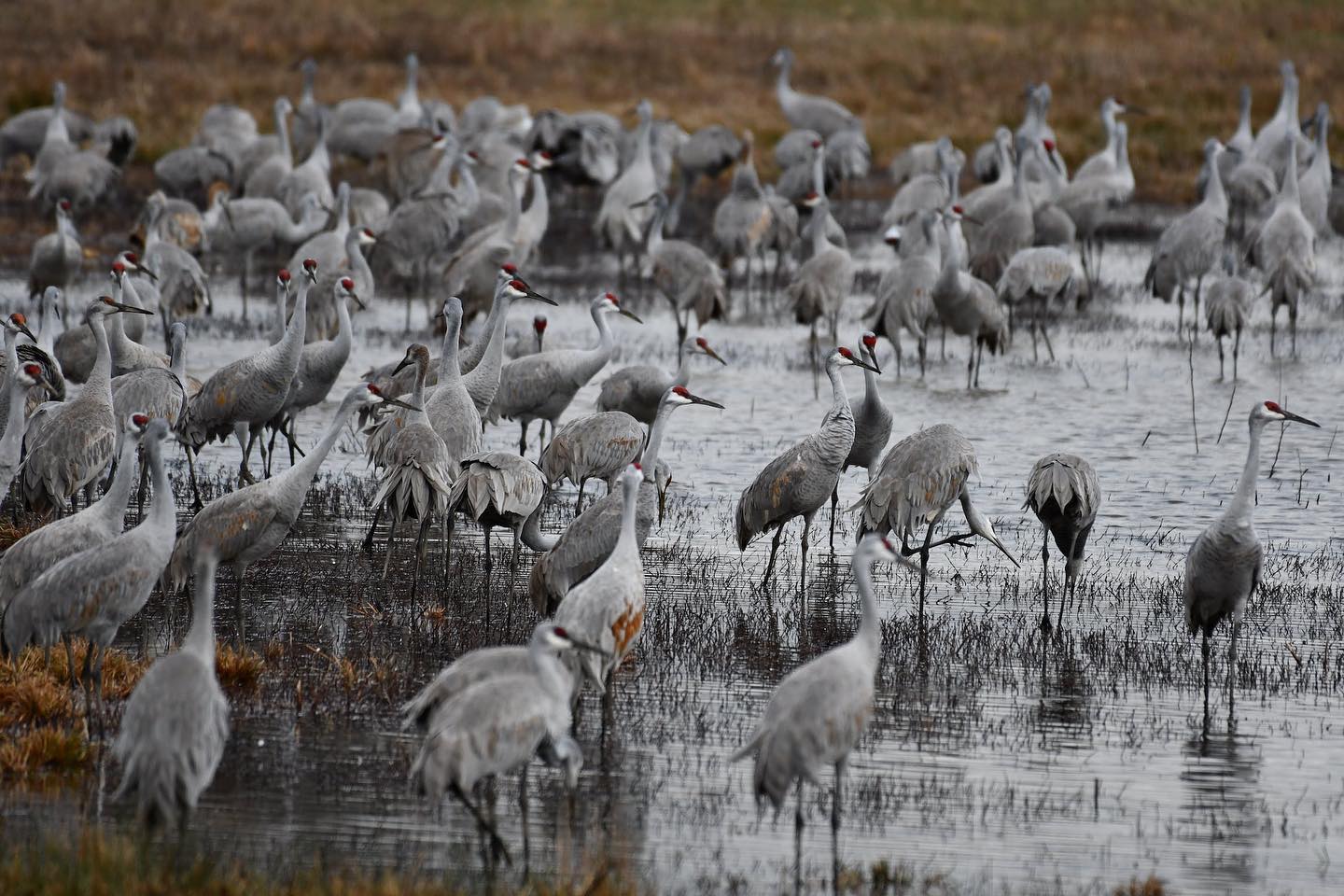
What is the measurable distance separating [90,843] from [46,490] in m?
4.38

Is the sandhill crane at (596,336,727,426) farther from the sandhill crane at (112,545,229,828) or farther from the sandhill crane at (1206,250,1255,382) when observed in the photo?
the sandhill crane at (112,545,229,828)

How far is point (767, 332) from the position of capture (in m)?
18.4

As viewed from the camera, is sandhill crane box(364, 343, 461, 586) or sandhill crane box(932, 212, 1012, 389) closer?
sandhill crane box(364, 343, 461, 586)

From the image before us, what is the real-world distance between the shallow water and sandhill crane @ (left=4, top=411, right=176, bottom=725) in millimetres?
627

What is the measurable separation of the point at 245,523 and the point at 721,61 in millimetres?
28408

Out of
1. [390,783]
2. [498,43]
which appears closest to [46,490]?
[390,783]

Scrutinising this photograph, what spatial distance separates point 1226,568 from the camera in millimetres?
7883

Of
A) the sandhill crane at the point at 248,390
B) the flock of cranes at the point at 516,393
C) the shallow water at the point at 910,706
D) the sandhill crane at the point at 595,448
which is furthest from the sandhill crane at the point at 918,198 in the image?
the sandhill crane at the point at 248,390

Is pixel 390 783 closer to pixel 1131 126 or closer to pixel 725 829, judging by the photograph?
pixel 725 829

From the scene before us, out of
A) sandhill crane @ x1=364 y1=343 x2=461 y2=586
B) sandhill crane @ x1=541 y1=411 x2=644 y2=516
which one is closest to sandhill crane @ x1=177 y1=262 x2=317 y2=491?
sandhill crane @ x1=364 y1=343 x2=461 y2=586

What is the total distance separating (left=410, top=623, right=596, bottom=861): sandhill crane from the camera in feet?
18.6

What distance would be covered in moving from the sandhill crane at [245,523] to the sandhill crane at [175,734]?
2.08 m

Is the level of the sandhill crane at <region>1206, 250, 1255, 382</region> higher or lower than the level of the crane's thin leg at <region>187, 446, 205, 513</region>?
higher

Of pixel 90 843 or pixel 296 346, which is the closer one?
pixel 90 843
